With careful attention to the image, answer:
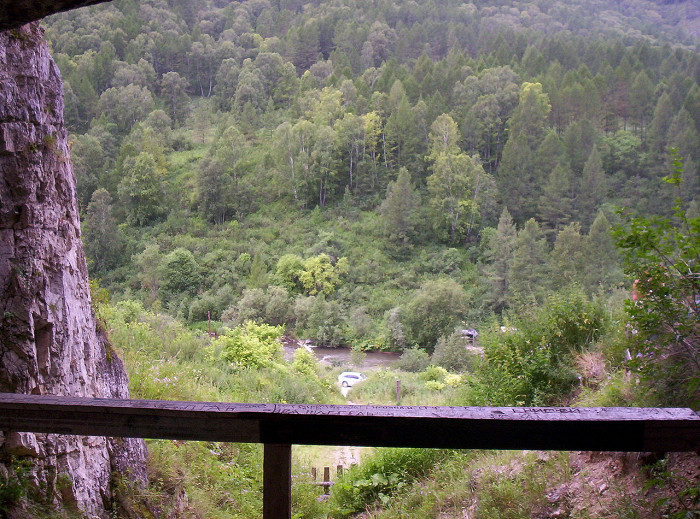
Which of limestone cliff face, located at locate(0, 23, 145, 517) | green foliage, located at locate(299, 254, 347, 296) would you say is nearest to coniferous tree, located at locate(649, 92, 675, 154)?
green foliage, located at locate(299, 254, 347, 296)

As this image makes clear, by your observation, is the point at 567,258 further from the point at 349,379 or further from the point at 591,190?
the point at 349,379

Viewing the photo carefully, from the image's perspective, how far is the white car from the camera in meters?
24.2

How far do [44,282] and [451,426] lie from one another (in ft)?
10.2

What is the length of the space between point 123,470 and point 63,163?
226 centimetres

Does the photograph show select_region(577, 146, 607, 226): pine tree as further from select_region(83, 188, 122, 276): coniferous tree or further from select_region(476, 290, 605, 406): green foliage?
select_region(476, 290, 605, 406): green foliage

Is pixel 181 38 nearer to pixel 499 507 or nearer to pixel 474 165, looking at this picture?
pixel 474 165

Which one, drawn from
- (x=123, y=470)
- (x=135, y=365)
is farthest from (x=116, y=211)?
(x=123, y=470)

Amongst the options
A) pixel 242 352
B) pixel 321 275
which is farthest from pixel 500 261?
pixel 242 352

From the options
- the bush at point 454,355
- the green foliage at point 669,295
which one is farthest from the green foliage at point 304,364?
the green foliage at point 669,295

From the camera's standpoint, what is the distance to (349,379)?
2533 cm

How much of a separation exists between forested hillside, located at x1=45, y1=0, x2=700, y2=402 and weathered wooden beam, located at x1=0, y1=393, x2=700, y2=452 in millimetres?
32432

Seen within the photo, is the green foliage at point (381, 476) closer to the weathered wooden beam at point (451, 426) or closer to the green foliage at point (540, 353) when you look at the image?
the green foliage at point (540, 353)

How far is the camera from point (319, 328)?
1508 inches

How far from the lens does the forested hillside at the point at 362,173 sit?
139ft
